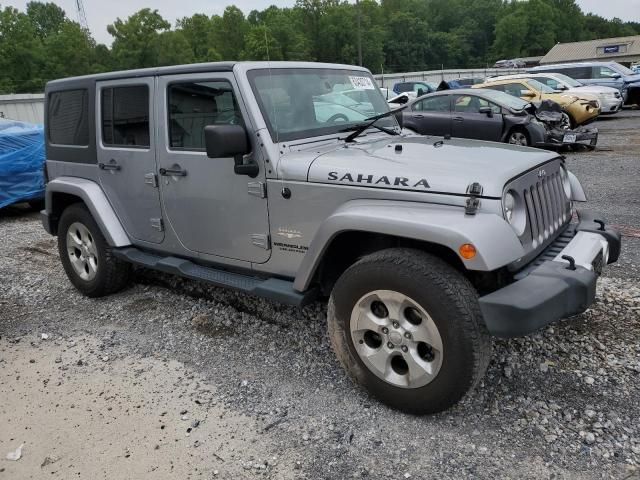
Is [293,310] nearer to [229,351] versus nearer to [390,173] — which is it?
[229,351]

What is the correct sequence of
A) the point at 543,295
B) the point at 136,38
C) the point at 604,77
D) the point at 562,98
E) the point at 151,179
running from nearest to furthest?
the point at 543,295
the point at 151,179
the point at 562,98
the point at 604,77
the point at 136,38

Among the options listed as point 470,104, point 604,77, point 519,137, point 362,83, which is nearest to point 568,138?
point 519,137

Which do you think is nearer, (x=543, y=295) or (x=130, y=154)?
(x=543, y=295)

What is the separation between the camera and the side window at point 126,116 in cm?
397

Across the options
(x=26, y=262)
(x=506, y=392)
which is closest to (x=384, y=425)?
(x=506, y=392)

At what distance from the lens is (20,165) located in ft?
26.8

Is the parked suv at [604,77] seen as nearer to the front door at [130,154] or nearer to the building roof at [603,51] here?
the front door at [130,154]

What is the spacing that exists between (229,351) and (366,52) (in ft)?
231

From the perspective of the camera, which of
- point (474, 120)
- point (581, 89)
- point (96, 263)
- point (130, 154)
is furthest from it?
point (581, 89)

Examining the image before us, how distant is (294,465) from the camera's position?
8.39 feet

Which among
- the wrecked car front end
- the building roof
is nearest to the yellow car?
the wrecked car front end

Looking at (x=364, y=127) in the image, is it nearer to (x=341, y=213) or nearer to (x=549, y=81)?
(x=341, y=213)

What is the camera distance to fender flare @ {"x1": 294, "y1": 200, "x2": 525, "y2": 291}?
95.2 inches

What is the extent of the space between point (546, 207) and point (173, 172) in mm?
2464
